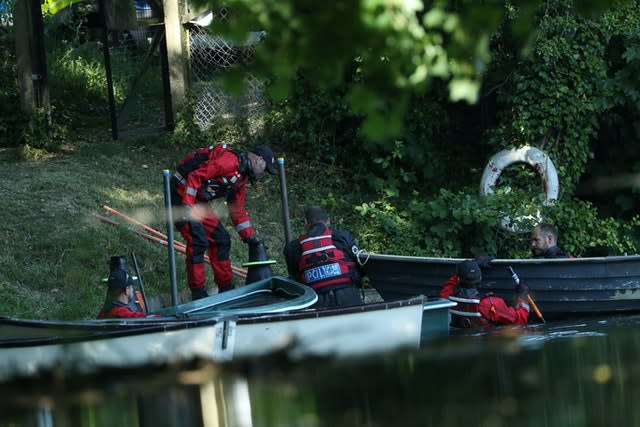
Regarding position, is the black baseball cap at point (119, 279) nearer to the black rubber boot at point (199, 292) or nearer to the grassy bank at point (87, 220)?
the black rubber boot at point (199, 292)

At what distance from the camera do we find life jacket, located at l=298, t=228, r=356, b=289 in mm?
10758

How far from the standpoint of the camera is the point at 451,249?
14062 millimetres

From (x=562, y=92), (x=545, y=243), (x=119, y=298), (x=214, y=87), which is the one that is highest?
(x=214, y=87)

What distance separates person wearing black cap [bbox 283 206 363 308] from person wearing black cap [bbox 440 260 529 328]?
3.03ft

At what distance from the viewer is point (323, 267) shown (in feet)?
35.3

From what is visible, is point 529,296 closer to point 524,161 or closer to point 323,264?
point 323,264

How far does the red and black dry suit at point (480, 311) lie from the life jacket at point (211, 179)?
2374mm

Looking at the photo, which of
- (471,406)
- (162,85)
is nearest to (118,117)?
(162,85)

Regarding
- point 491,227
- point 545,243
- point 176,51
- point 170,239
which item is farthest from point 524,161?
point 170,239

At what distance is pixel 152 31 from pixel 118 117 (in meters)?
1.37

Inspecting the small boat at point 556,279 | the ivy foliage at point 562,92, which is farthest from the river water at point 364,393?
the ivy foliage at point 562,92

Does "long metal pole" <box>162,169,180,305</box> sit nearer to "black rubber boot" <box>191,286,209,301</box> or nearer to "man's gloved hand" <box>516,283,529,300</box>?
"black rubber boot" <box>191,286,209,301</box>

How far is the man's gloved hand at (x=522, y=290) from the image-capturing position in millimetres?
11477

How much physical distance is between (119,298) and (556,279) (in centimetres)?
444
